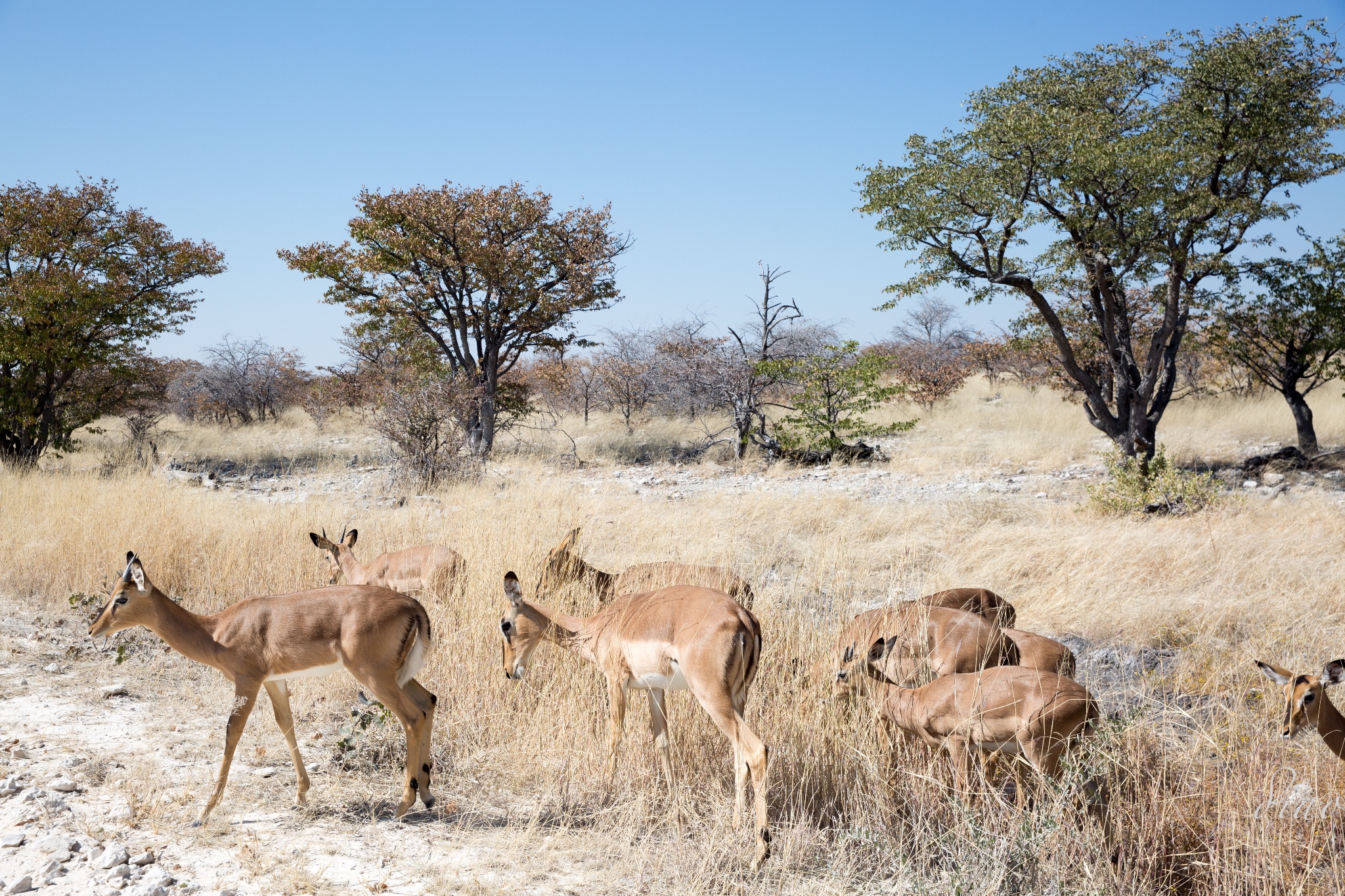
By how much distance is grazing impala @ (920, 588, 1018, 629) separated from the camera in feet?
18.2

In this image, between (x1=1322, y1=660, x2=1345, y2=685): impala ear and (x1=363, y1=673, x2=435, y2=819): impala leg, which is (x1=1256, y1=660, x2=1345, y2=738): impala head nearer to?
(x1=1322, y1=660, x2=1345, y2=685): impala ear

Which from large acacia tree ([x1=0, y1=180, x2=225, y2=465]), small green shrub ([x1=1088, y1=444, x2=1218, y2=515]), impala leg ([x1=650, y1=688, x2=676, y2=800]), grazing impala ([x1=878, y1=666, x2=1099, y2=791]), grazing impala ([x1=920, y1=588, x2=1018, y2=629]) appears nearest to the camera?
grazing impala ([x1=878, y1=666, x2=1099, y2=791])

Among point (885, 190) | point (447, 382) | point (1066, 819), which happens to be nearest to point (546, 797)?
point (1066, 819)

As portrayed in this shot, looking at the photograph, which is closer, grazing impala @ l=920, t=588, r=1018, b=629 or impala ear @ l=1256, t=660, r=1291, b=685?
impala ear @ l=1256, t=660, r=1291, b=685

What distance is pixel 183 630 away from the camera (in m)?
4.20

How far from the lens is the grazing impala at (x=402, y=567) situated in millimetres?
6453

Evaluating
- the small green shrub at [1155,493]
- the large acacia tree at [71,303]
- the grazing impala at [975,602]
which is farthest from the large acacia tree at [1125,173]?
the large acacia tree at [71,303]

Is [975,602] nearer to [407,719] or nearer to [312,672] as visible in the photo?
[407,719]

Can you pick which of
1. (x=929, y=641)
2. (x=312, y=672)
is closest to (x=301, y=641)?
(x=312, y=672)

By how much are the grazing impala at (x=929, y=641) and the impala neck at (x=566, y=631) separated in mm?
1246

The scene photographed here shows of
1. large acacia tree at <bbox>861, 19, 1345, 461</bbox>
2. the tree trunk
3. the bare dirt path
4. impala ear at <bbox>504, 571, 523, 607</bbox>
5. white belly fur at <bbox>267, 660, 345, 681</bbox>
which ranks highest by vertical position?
large acacia tree at <bbox>861, 19, 1345, 461</bbox>

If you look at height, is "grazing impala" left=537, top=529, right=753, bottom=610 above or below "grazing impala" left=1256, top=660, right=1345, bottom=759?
above

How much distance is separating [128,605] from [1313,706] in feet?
16.9

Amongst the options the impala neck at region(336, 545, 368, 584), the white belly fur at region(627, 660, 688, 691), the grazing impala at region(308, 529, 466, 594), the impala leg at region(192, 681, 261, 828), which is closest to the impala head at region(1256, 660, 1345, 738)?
the white belly fur at region(627, 660, 688, 691)
